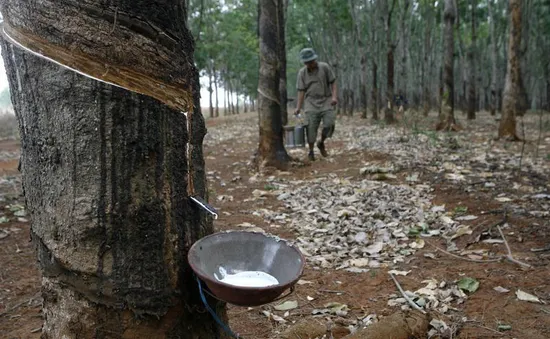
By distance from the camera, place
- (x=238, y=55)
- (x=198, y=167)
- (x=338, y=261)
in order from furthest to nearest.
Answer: (x=238, y=55)
(x=338, y=261)
(x=198, y=167)

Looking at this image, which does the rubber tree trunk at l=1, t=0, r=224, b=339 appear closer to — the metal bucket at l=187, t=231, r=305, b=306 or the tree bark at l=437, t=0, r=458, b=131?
the metal bucket at l=187, t=231, r=305, b=306

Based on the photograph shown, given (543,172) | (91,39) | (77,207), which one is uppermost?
(91,39)

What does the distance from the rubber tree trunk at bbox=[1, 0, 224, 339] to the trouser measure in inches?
273

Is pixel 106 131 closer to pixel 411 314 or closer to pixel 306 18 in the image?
pixel 411 314

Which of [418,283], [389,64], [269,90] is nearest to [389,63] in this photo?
[389,64]

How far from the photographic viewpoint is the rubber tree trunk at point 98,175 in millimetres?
1389

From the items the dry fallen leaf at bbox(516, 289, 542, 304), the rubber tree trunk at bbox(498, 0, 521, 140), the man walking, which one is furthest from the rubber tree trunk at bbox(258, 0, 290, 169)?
the dry fallen leaf at bbox(516, 289, 542, 304)

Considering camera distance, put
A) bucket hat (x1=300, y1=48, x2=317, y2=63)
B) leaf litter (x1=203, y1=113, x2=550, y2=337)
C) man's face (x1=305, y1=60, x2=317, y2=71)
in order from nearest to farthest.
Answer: leaf litter (x1=203, y1=113, x2=550, y2=337) → bucket hat (x1=300, y1=48, x2=317, y2=63) → man's face (x1=305, y1=60, x2=317, y2=71)

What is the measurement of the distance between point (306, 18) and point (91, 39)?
25.9 m

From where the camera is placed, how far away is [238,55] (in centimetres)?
3462

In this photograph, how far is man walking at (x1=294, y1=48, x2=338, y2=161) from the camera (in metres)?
8.05

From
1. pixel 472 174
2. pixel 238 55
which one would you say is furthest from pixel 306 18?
pixel 472 174

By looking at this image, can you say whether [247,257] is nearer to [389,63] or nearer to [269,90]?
[269,90]

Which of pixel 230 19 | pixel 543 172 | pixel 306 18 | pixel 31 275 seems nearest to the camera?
pixel 31 275
